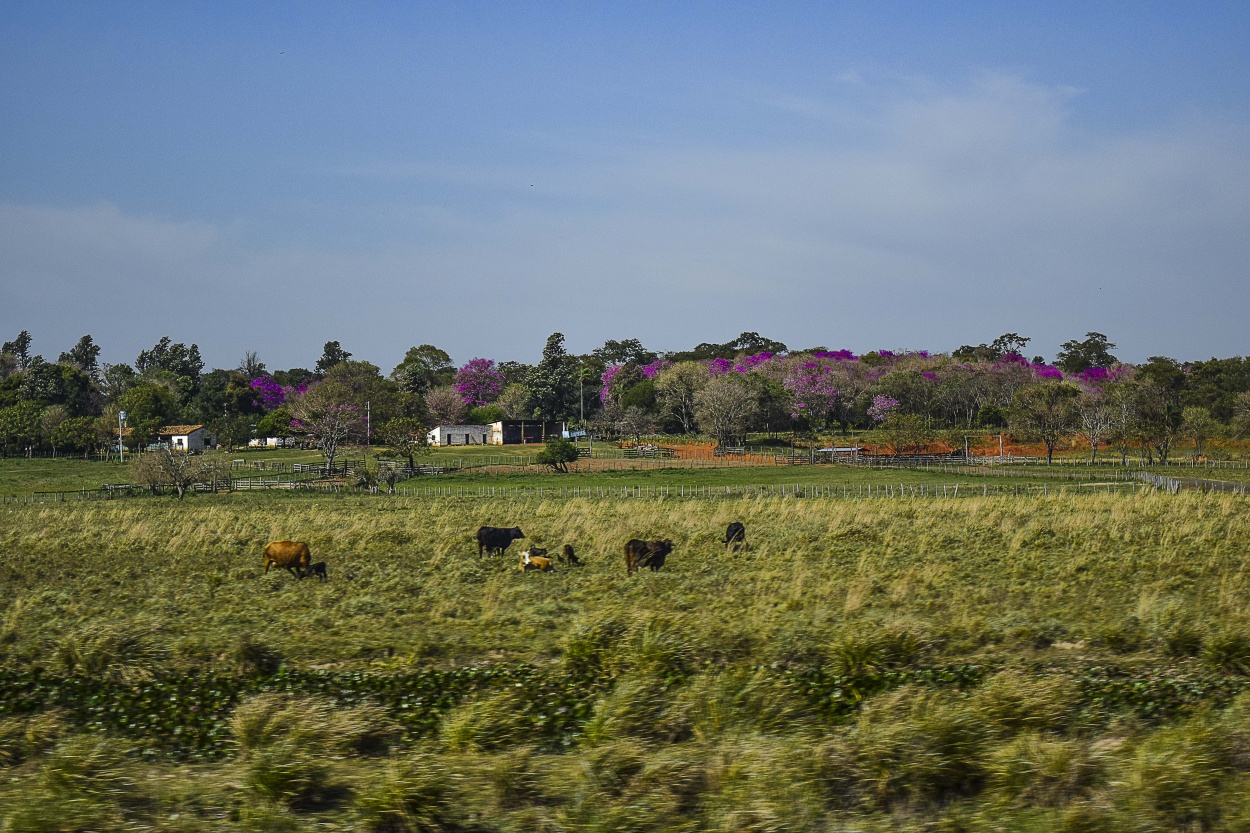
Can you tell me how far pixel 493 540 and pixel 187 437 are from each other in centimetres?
8580

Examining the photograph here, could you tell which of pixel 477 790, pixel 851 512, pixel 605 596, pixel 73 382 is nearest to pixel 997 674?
pixel 477 790

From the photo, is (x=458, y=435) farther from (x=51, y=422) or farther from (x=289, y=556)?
(x=289, y=556)

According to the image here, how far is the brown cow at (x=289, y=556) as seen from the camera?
64.9 feet

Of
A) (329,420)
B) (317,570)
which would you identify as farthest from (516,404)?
(317,570)

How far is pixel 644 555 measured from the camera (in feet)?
65.8

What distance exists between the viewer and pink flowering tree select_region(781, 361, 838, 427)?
98938mm

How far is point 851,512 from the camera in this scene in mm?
31953

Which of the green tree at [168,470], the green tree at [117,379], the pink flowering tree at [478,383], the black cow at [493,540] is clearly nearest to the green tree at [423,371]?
the pink flowering tree at [478,383]

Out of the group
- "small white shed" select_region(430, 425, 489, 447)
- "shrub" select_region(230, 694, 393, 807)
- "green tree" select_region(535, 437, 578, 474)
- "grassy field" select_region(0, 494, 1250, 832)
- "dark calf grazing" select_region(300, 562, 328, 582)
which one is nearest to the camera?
"grassy field" select_region(0, 494, 1250, 832)

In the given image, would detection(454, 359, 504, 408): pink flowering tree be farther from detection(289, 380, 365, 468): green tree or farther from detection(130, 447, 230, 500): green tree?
detection(130, 447, 230, 500): green tree

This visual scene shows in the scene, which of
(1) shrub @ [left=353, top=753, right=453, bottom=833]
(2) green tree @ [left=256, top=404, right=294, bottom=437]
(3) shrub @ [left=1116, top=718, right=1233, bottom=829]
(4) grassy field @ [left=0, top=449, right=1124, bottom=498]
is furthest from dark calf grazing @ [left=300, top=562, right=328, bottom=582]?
(2) green tree @ [left=256, top=404, right=294, bottom=437]

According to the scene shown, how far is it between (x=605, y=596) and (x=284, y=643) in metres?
5.61

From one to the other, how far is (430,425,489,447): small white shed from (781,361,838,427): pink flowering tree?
1295 inches

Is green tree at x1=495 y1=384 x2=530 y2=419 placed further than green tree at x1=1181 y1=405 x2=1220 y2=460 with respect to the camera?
Yes
